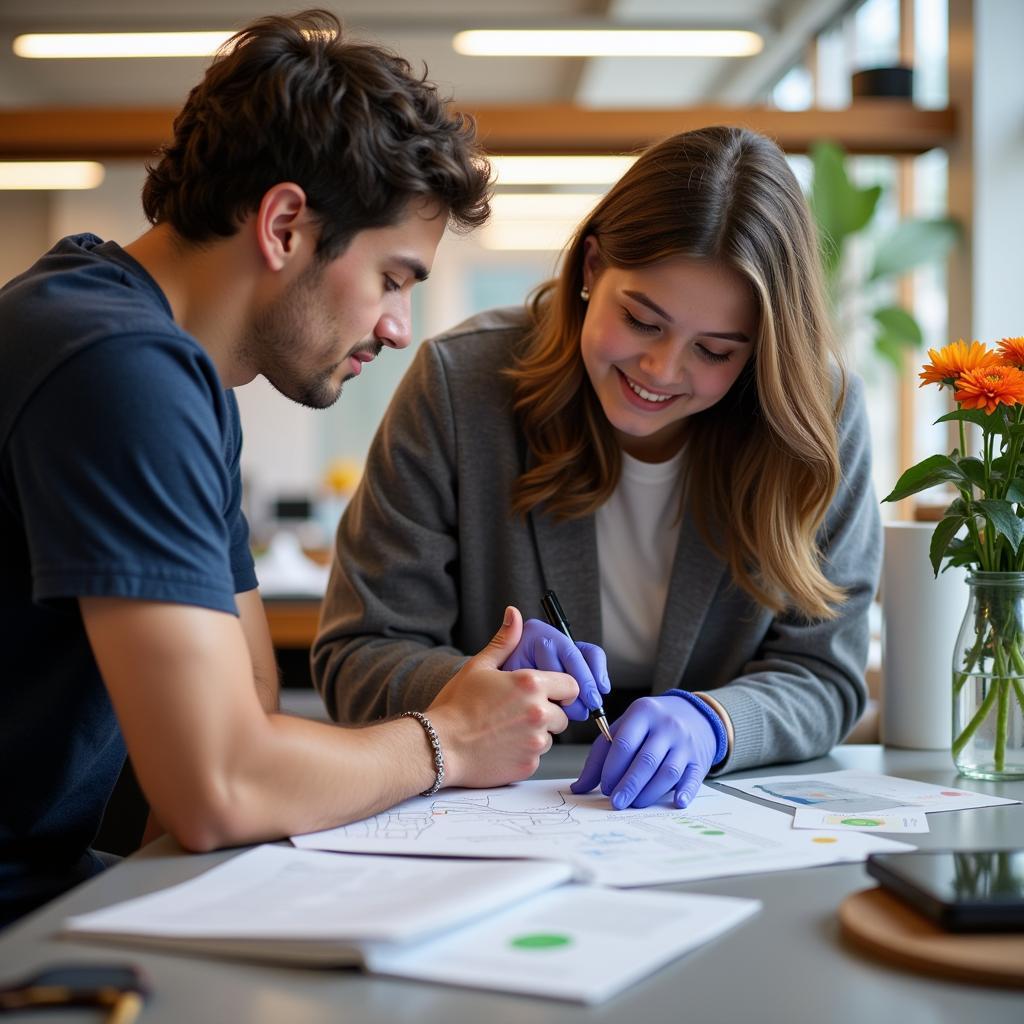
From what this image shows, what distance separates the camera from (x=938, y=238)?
3.71 m

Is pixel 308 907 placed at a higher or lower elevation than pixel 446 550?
lower

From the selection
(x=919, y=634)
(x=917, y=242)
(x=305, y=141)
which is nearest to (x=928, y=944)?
(x=919, y=634)

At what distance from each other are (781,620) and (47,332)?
0.97 meters

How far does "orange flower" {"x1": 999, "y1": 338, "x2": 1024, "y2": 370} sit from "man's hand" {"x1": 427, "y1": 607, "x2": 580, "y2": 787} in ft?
1.89

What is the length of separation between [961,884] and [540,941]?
0.92 ft

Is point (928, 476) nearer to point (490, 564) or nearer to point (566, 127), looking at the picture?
point (490, 564)

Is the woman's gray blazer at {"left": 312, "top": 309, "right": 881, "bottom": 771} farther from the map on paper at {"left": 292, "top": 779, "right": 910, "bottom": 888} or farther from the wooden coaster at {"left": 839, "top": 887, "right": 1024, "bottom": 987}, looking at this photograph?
the wooden coaster at {"left": 839, "top": 887, "right": 1024, "bottom": 987}

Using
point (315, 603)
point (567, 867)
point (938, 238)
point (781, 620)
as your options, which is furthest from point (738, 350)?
point (938, 238)

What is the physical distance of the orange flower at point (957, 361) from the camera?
1245 mm

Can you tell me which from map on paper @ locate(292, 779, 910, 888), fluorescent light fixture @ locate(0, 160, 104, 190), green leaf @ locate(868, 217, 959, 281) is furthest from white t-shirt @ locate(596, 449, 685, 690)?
fluorescent light fixture @ locate(0, 160, 104, 190)

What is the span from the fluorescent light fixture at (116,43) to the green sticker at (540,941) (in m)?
3.48

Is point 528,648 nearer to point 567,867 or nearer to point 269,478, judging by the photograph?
point 567,867

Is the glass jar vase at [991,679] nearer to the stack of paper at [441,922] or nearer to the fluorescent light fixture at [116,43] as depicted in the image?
the stack of paper at [441,922]

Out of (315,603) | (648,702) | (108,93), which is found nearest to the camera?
(648,702)
